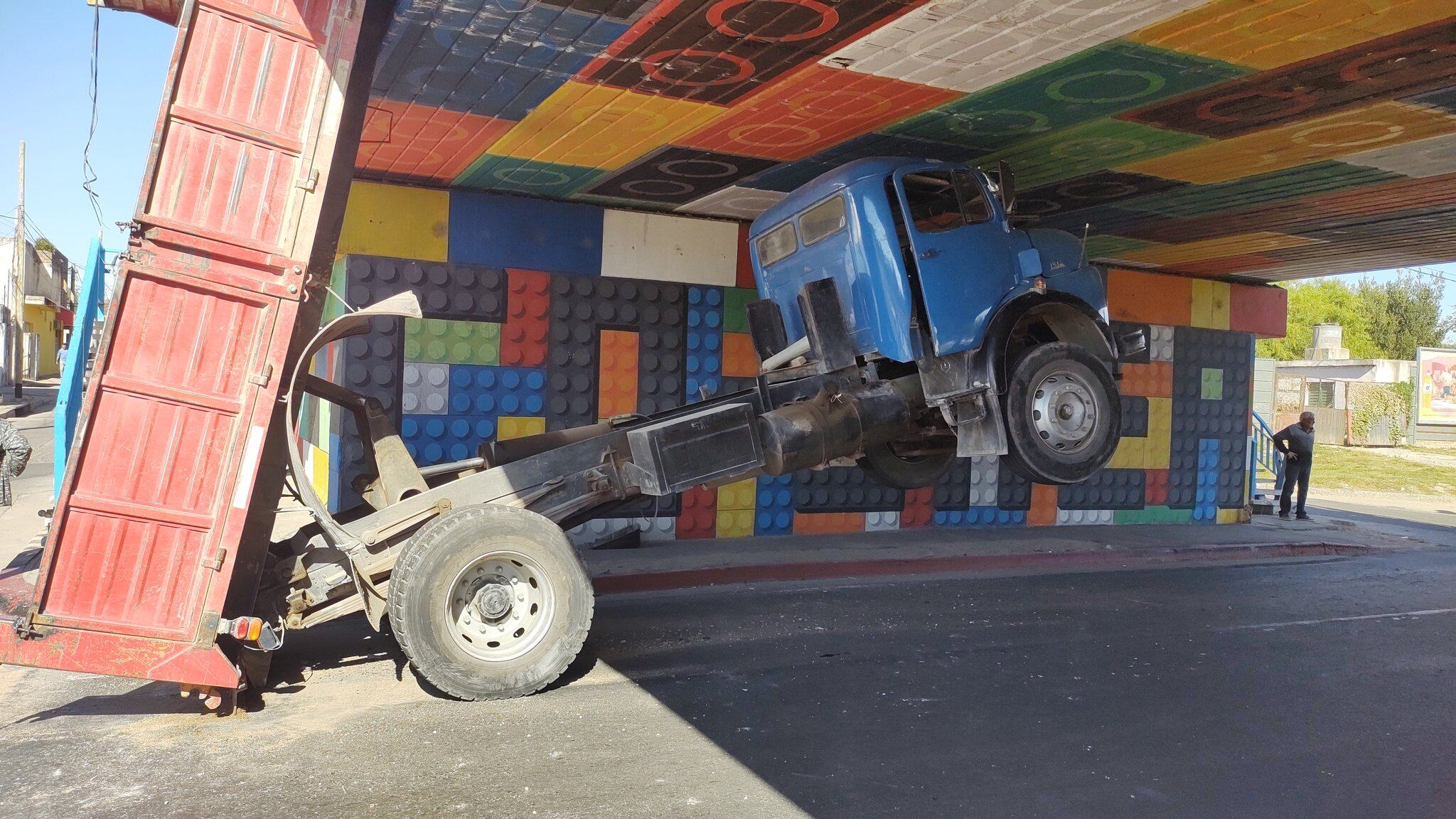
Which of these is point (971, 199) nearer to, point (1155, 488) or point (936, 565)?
point (936, 565)

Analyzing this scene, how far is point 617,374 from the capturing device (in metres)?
11.7

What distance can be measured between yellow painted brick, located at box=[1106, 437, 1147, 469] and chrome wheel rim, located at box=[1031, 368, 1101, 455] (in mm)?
7712

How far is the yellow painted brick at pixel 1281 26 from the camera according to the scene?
595cm

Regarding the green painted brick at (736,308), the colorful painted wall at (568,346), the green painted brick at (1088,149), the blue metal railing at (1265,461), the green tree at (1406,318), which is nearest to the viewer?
the green painted brick at (1088,149)

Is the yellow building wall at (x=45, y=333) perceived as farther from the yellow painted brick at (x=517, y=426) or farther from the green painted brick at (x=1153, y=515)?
the green painted brick at (x=1153, y=515)

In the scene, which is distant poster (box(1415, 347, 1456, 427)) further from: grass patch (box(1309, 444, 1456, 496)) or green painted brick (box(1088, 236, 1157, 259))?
green painted brick (box(1088, 236, 1157, 259))

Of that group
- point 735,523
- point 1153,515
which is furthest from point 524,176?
point 1153,515

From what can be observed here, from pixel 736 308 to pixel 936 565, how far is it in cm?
399

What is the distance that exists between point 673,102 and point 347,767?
5.50 m

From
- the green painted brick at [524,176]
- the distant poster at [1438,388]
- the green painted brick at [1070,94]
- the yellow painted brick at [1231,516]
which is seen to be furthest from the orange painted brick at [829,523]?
the distant poster at [1438,388]

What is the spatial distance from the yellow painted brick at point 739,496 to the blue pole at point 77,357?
22.0ft

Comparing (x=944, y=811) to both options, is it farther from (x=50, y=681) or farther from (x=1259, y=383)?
(x=1259, y=383)

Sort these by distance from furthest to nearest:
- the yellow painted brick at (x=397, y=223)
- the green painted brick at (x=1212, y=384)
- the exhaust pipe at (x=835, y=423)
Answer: the green painted brick at (x=1212, y=384)
the yellow painted brick at (x=397, y=223)
the exhaust pipe at (x=835, y=423)

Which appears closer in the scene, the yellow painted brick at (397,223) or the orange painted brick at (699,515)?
the yellow painted brick at (397,223)
